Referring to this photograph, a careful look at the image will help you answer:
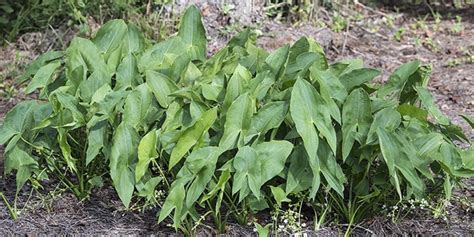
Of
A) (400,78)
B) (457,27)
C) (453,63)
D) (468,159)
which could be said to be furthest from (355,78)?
(457,27)

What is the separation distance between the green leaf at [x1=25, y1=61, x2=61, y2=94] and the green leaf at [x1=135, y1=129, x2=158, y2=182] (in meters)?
0.71

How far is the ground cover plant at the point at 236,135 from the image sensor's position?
331 cm

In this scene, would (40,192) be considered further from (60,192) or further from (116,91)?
(116,91)

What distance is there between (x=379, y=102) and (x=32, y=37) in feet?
13.0

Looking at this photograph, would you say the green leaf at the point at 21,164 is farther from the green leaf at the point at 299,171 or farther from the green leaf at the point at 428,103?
the green leaf at the point at 428,103

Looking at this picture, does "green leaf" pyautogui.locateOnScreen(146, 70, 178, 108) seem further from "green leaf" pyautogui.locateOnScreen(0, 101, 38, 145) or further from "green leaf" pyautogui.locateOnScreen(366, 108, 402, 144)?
"green leaf" pyautogui.locateOnScreen(366, 108, 402, 144)

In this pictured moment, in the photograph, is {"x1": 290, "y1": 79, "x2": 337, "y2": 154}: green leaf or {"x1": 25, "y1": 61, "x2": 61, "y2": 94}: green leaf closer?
{"x1": 290, "y1": 79, "x2": 337, "y2": 154}: green leaf

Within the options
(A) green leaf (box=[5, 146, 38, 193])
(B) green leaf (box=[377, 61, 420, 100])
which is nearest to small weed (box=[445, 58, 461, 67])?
(B) green leaf (box=[377, 61, 420, 100])

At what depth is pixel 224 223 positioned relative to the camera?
3486 millimetres

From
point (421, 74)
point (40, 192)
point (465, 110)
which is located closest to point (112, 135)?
point (40, 192)

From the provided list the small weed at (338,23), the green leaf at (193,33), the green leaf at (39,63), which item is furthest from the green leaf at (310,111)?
the small weed at (338,23)

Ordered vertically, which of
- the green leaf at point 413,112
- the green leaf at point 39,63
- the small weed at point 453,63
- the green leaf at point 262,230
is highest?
the green leaf at point 413,112

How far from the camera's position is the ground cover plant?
331 cm

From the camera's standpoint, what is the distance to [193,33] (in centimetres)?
A: 411
